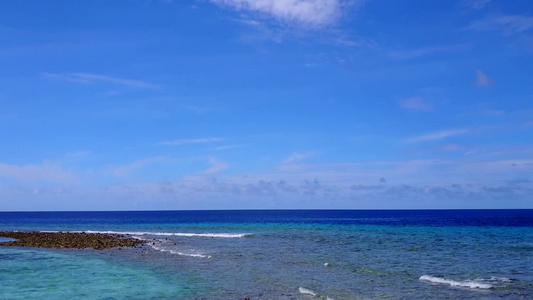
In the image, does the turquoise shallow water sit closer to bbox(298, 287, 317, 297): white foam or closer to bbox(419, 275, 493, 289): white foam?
bbox(298, 287, 317, 297): white foam

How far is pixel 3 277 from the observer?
27.3 metres

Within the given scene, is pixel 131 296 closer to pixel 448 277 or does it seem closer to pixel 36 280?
pixel 36 280

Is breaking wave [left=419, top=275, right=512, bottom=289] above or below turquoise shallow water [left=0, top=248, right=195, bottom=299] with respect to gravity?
above

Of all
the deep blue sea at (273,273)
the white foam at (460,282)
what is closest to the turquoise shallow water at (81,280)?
the deep blue sea at (273,273)

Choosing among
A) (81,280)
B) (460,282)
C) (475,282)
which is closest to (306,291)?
(460,282)

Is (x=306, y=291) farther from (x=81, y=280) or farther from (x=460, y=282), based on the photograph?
(x=81, y=280)

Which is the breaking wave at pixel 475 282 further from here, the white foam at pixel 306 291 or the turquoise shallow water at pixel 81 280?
the turquoise shallow water at pixel 81 280

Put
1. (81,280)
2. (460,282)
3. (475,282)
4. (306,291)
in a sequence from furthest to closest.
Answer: (81,280), (460,282), (475,282), (306,291)

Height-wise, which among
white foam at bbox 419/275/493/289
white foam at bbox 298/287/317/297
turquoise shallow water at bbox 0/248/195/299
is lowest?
turquoise shallow water at bbox 0/248/195/299

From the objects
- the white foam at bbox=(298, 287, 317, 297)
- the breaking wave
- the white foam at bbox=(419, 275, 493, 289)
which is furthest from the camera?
the breaking wave

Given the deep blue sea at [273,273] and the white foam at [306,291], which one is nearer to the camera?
the white foam at [306,291]

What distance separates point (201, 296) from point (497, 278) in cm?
1626

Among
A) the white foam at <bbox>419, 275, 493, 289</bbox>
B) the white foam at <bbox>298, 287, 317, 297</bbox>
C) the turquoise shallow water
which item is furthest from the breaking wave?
the turquoise shallow water

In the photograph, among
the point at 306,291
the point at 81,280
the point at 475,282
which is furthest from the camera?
the point at 81,280
